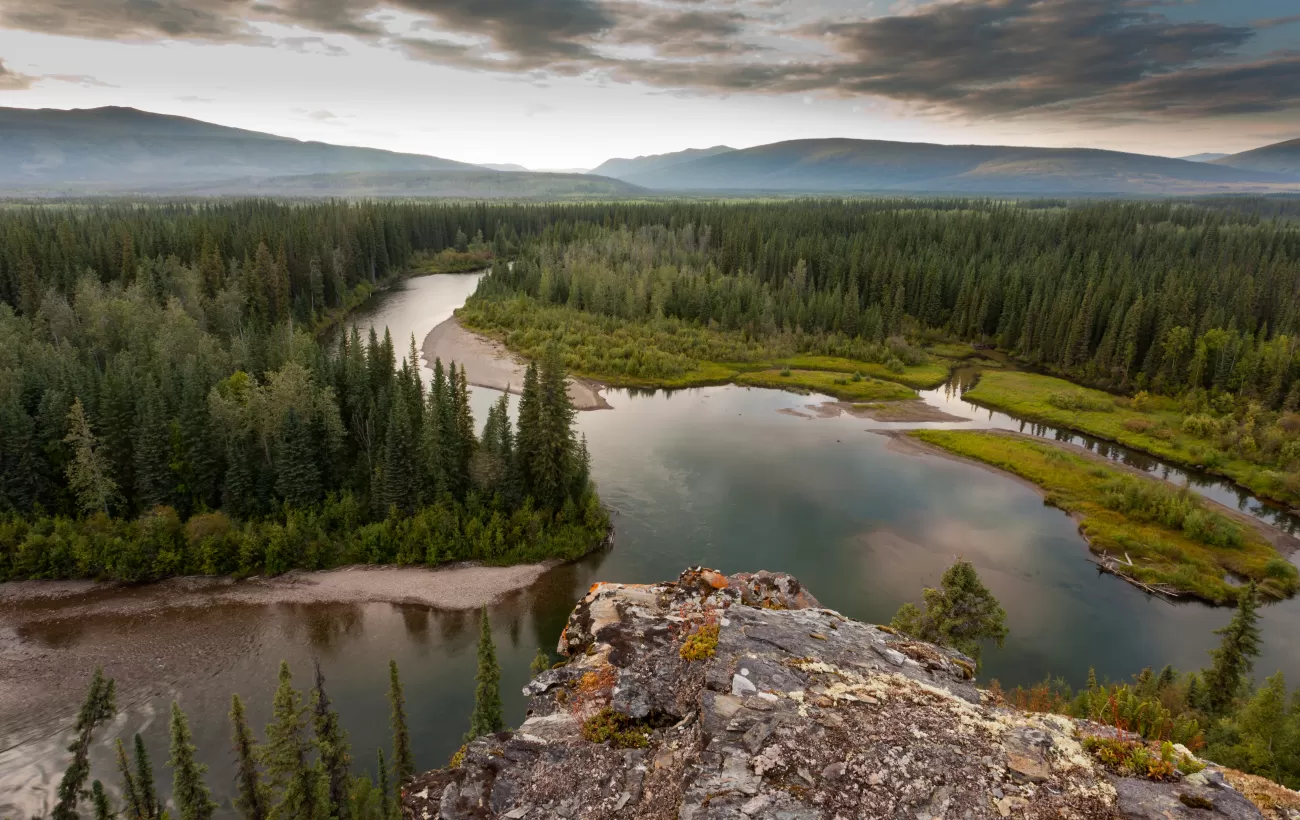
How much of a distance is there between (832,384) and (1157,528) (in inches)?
1954

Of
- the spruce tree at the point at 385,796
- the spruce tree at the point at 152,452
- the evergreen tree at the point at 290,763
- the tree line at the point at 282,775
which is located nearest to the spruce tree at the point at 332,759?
the tree line at the point at 282,775

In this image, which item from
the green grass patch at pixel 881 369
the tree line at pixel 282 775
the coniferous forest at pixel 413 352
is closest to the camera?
the tree line at pixel 282 775

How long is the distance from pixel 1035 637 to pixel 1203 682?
37.2 feet

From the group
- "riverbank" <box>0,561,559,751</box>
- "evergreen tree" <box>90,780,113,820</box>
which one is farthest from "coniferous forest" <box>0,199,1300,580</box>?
"evergreen tree" <box>90,780,113,820</box>

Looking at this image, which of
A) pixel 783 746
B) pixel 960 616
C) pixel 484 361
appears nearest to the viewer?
pixel 783 746

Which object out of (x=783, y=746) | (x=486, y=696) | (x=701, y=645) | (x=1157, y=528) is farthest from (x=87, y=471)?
(x=1157, y=528)

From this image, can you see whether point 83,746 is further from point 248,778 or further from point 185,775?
point 248,778

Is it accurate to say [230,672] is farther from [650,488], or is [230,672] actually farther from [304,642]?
[650,488]

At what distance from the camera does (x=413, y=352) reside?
78.8m

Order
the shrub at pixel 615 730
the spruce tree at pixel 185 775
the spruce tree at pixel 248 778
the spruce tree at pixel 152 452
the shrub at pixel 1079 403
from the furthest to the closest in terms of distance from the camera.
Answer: the shrub at pixel 1079 403 → the spruce tree at pixel 152 452 → the spruce tree at pixel 248 778 → the spruce tree at pixel 185 775 → the shrub at pixel 615 730

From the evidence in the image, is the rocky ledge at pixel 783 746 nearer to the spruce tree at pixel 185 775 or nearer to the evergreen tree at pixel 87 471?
the spruce tree at pixel 185 775

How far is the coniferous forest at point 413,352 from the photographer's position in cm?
5547

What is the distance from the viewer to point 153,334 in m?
81.4

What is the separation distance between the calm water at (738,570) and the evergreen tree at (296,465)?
37.4 feet
